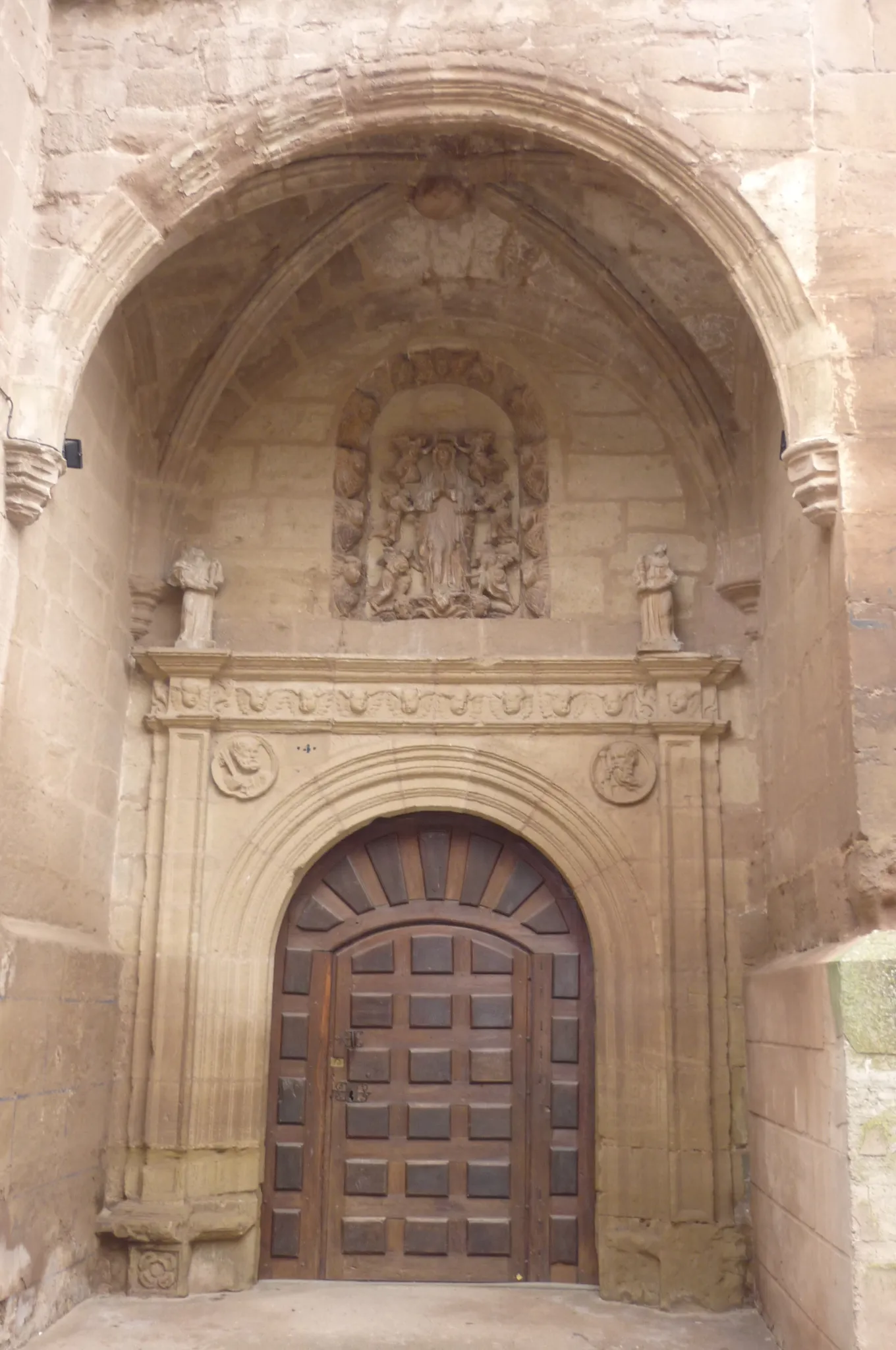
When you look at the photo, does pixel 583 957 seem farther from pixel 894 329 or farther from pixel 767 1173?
pixel 894 329

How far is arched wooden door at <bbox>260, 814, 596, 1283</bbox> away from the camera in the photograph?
5.38 m

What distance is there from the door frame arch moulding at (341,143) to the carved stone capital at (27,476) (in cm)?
7

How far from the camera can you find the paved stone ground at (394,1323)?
449 centimetres

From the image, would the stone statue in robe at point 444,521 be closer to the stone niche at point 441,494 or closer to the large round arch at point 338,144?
the stone niche at point 441,494

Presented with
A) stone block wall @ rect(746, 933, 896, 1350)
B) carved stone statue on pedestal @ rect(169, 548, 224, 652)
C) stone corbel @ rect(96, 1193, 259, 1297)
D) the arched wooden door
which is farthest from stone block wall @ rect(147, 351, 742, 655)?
stone corbel @ rect(96, 1193, 259, 1297)

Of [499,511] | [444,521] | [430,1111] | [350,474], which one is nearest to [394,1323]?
[430,1111]

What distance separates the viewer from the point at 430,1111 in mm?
5492

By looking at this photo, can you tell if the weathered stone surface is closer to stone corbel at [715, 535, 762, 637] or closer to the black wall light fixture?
stone corbel at [715, 535, 762, 637]

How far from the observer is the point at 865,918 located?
385 cm

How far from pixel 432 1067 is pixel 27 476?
3008mm

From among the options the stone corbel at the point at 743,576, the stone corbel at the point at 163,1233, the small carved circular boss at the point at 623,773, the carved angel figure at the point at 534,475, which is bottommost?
the stone corbel at the point at 163,1233

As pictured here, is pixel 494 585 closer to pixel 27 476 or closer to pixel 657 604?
pixel 657 604

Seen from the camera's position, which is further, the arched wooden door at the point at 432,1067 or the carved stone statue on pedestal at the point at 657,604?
the carved stone statue on pedestal at the point at 657,604

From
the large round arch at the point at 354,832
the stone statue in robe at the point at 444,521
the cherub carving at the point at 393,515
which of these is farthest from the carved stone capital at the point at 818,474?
the cherub carving at the point at 393,515
